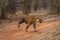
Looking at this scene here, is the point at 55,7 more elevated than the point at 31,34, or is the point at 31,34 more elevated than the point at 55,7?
the point at 31,34

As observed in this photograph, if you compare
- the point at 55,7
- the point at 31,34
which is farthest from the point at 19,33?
the point at 55,7

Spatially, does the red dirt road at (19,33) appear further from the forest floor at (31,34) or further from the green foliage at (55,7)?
the green foliage at (55,7)

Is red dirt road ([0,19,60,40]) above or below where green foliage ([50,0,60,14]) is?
above

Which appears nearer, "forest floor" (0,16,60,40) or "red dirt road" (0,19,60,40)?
"forest floor" (0,16,60,40)

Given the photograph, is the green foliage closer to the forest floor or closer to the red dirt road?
the red dirt road

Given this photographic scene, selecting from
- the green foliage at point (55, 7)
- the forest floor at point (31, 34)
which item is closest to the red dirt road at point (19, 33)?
the forest floor at point (31, 34)

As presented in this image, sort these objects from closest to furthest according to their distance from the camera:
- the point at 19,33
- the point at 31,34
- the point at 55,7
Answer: the point at 31,34, the point at 19,33, the point at 55,7

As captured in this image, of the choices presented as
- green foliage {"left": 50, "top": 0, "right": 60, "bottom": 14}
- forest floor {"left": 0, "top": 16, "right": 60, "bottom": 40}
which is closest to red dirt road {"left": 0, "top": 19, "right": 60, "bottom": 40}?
forest floor {"left": 0, "top": 16, "right": 60, "bottom": 40}

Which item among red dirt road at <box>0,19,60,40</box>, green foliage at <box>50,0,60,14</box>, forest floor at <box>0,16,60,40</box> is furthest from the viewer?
green foliage at <box>50,0,60,14</box>

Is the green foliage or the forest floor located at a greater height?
the forest floor

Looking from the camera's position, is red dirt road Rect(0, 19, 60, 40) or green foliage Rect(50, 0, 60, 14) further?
green foliage Rect(50, 0, 60, 14)

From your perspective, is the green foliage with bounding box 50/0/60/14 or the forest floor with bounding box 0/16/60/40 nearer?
the forest floor with bounding box 0/16/60/40

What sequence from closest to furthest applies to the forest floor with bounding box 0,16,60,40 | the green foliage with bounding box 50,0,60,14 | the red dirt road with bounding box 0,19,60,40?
the forest floor with bounding box 0,16,60,40 → the red dirt road with bounding box 0,19,60,40 → the green foliage with bounding box 50,0,60,14

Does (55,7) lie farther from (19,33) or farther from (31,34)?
(31,34)
